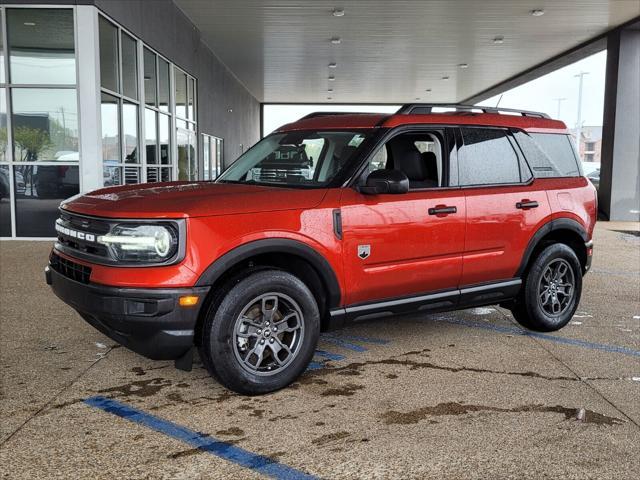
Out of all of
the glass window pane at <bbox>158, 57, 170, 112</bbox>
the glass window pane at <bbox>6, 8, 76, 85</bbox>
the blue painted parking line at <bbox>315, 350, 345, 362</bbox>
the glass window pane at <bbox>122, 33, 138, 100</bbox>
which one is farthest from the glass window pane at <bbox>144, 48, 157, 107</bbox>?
the blue painted parking line at <bbox>315, 350, 345, 362</bbox>

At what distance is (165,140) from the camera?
1459cm

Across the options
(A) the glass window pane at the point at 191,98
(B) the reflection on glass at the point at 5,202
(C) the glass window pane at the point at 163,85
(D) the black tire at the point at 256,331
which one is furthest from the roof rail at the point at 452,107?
(A) the glass window pane at the point at 191,98

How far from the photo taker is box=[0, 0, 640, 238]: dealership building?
10.4 meters

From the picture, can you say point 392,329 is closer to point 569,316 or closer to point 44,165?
point 569,316

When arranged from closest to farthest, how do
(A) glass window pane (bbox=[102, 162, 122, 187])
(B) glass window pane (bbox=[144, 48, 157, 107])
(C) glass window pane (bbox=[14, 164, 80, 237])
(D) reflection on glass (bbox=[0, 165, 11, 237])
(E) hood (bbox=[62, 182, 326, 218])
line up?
1. (E) hood (bbox=[62, 182, 326, 218])
2. (C) glass window pane (bbox=[14, 164, 80, 237])
3. (D) reflection on glass (bbox=[0, 165, 11, 237])
4. (A) glass window pane (bbox=[102, 162, 122, 187])
5. (B) glass window pane (bbox=[144, 48, 157, 107])

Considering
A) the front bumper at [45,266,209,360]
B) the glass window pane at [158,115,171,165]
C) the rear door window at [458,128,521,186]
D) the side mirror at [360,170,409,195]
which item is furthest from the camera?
the glass window pane at [158,115,171,165]

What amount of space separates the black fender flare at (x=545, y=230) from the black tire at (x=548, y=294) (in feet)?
0.45

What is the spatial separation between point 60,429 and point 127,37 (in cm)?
1006

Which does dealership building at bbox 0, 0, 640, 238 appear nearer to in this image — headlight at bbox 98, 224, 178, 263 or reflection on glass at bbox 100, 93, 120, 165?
reflection on glass at bbox 100, 93, 120, 165

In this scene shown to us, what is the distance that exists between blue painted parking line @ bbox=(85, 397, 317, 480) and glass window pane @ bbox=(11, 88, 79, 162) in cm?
780

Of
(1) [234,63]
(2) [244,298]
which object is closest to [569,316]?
(2) [244,298]

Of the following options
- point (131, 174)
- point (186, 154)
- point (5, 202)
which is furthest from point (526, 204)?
point (186, 154)

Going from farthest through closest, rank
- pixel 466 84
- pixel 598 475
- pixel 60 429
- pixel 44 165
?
pixel 466 84
pixel 44 165
pixel 60 429
pixel 598 475

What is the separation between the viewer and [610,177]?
1653 centimetres
